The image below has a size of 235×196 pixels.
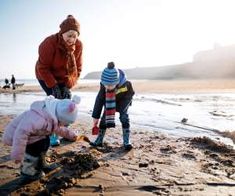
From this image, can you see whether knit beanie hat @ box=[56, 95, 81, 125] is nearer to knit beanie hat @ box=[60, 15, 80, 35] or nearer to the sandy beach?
the sandy beach

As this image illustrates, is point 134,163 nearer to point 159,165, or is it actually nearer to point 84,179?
point 159,165

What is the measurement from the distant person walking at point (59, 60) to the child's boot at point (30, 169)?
1418 mm

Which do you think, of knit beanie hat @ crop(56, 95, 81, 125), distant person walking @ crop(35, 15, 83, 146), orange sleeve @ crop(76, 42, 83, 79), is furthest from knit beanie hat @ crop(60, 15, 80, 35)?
knit beanie hat @ crop(56, 95, 81, 125)

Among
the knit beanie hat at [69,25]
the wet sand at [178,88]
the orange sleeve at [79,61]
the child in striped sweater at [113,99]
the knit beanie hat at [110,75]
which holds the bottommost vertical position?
the wet sand at [178,88]

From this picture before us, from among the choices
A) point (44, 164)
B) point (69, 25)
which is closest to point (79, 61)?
point (69, 25)

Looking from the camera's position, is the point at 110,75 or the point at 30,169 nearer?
the point at 30,169

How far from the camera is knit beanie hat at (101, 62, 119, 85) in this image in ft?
16.6

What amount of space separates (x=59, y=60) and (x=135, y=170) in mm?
2174

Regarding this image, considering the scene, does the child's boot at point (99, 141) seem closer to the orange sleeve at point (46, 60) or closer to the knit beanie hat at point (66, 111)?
the orange sleeve at point (46, 60)

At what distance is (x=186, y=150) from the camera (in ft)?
16.6

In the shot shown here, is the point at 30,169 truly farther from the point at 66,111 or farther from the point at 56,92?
the point at 56,92

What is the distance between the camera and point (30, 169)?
3625 mm

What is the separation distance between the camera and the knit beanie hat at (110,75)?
5.07 metres

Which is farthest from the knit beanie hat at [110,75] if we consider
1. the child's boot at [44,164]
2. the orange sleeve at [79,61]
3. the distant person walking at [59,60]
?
the child's boot at [44,164]
